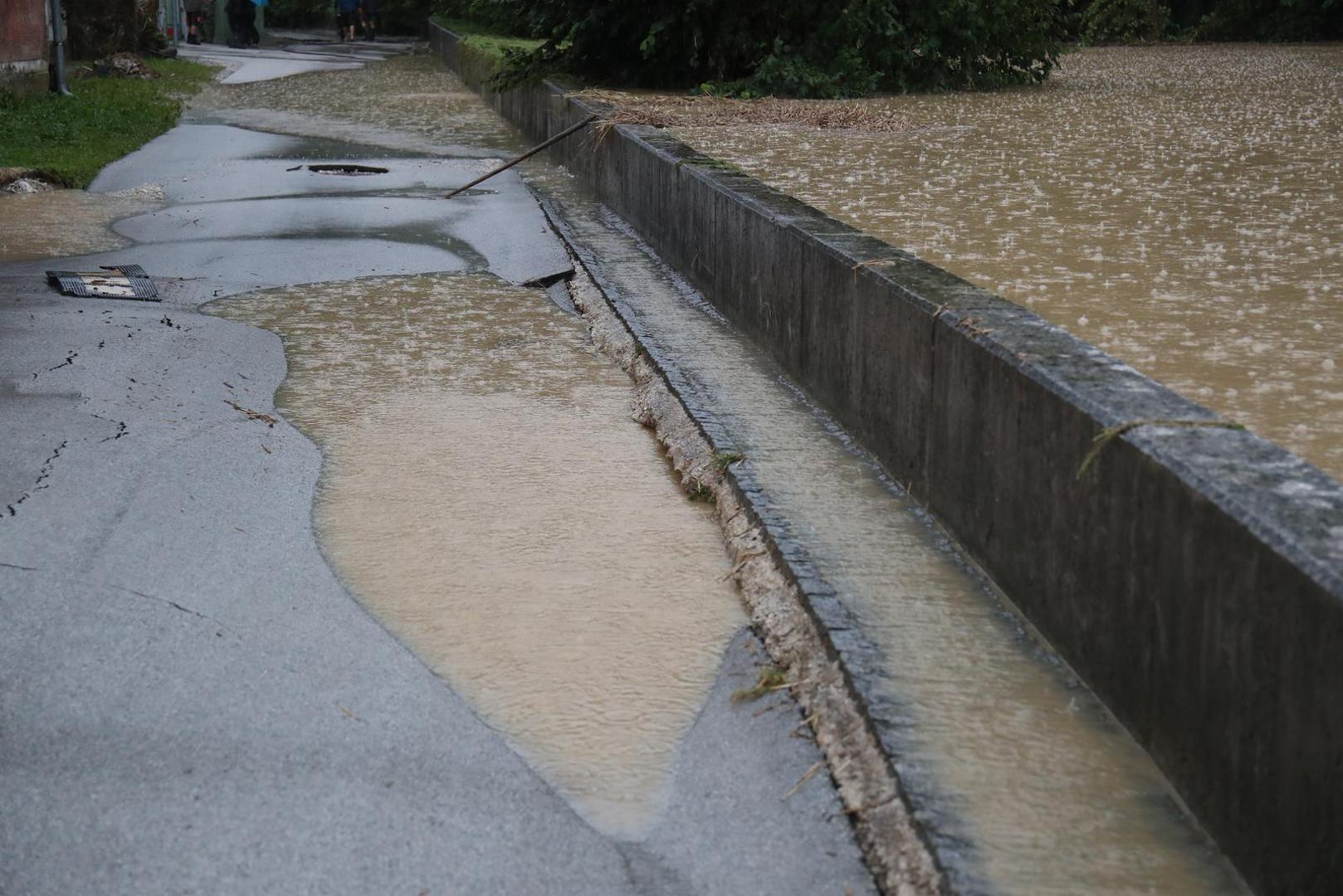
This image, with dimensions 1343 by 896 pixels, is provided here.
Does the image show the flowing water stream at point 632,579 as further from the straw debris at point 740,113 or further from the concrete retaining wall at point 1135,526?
the straw debris at point 740,113

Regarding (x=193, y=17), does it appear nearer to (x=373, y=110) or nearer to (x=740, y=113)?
(x=373, y=110)

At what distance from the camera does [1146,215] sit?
7574mm

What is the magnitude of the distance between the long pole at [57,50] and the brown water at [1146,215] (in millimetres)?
8884

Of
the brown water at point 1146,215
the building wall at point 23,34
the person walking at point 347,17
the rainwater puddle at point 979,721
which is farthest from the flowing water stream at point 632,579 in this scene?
the person walking at point 347,17

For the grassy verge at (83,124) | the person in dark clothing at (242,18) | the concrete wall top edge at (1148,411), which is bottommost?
the concrete wall top edge at (1148,411)

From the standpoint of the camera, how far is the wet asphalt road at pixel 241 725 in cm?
292

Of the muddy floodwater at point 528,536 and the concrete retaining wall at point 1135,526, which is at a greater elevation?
the concrete retaining wall at point 1135,526

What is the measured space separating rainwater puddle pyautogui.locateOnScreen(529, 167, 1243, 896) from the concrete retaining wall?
7 centimetres

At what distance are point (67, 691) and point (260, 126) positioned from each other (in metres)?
14.8

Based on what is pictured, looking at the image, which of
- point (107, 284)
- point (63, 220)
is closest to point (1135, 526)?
point (107, 284)

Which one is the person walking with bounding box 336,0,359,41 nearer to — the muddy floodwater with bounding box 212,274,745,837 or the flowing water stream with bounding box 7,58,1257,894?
the flowing water stream with bounding box 7,58,1257,894

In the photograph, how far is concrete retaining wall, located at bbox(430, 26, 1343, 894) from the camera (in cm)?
246

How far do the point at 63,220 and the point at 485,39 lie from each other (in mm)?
17875

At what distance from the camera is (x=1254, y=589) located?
8.43ft
